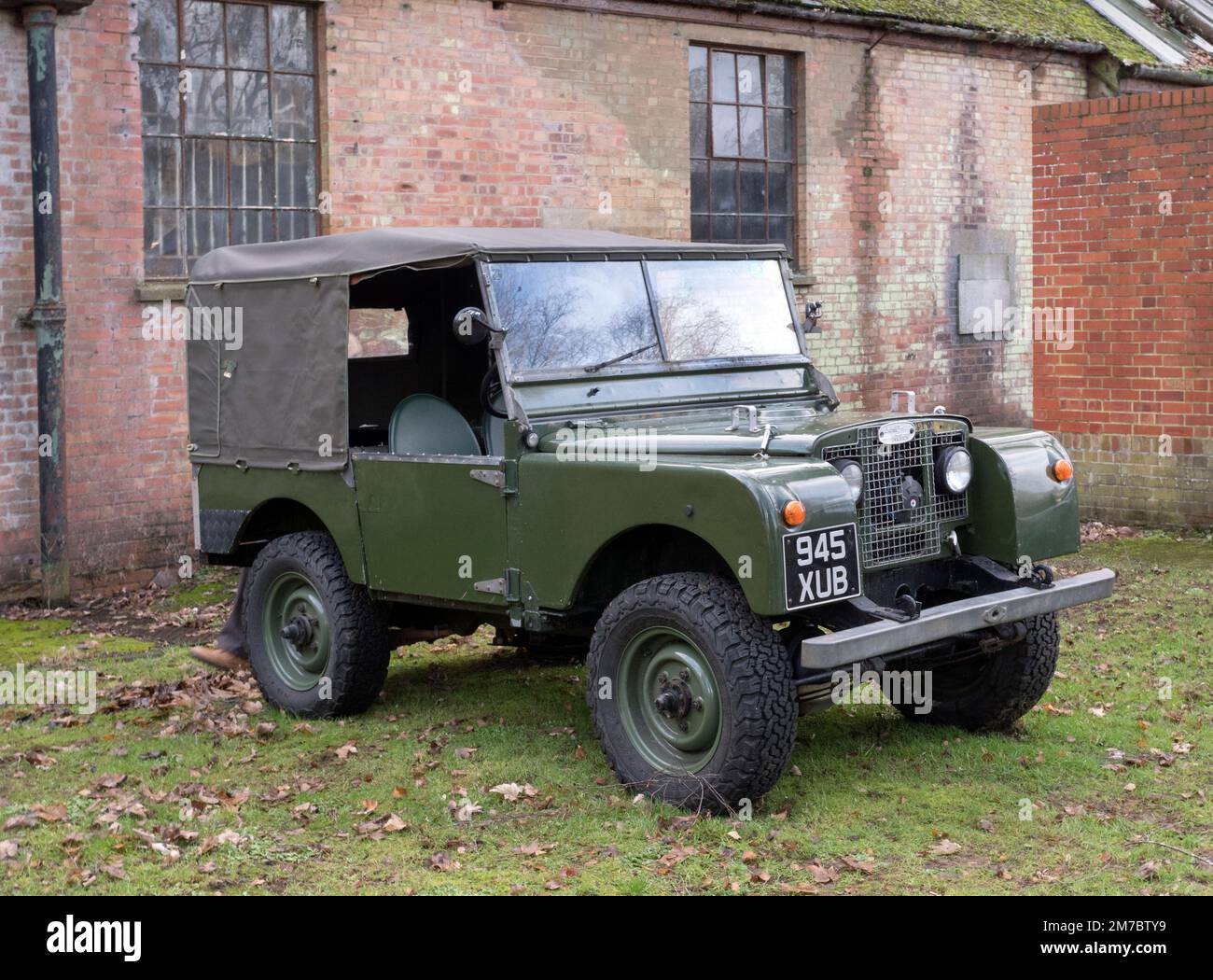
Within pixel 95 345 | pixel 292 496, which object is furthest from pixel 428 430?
pixel 95 345

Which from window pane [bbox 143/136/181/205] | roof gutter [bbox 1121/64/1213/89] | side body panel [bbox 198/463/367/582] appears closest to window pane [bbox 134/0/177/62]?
window pane [bbox 143/136/181/205]

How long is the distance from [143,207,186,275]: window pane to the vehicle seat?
4.41m

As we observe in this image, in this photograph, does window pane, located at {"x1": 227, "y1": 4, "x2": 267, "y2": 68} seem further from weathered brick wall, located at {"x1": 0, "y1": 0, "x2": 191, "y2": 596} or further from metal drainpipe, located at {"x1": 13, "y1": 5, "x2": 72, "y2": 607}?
metal drainpipe, located at {"x1": 13, "y1": 5, "x2": 72, "y2": 607}

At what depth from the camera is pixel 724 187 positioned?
14180 mm

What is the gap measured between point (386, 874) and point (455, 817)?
0.64 metres

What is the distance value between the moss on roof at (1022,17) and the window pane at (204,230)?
5809mm

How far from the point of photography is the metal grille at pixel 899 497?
5863 mm

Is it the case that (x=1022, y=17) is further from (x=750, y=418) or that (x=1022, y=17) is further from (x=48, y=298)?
(x=750, y=418)

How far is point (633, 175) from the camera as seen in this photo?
1314cm

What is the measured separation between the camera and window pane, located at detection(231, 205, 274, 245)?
36.4 ft

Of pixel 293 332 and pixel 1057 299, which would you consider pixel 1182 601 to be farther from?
pixel 293 332

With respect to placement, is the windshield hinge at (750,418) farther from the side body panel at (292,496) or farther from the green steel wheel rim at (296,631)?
the green steel wheel rim at (296,631)

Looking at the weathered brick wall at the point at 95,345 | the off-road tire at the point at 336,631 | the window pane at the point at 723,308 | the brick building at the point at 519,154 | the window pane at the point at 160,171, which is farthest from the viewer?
the window pane at the point at 160,171

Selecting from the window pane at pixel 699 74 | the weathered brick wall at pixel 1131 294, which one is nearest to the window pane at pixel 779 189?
the window pane at pixel 699 74
